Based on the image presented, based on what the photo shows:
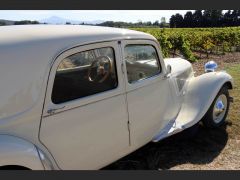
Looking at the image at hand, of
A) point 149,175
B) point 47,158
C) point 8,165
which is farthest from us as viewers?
point 47,158

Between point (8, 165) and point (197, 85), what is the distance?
3270 millimetres

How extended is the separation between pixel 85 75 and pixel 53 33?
521mm

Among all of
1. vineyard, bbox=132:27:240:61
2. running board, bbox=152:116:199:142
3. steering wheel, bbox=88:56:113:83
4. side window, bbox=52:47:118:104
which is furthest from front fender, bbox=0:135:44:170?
vineyard, bbox=132:27:240:61

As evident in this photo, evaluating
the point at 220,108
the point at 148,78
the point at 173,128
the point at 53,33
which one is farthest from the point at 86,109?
the point at 220,108

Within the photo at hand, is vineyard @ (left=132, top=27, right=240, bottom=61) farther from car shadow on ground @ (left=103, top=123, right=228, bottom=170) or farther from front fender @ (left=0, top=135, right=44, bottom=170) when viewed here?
front fender @ (left=0, top=135, right=44, bottom=170)

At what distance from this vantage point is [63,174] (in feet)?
5.22

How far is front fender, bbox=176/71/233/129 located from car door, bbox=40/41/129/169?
1.26 m

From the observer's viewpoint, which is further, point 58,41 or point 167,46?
point 167,46

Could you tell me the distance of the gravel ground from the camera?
4.02 m

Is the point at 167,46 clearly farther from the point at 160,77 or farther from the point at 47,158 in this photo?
the point at 47,158

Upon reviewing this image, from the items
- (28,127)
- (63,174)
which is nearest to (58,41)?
(28,127)

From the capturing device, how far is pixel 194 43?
18125mm

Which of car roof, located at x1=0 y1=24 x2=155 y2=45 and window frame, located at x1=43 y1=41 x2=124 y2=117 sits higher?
car roof, located at x1=0 y1=24 x2=155 y2=45

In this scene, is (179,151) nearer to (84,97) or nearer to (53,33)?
(84,97)
